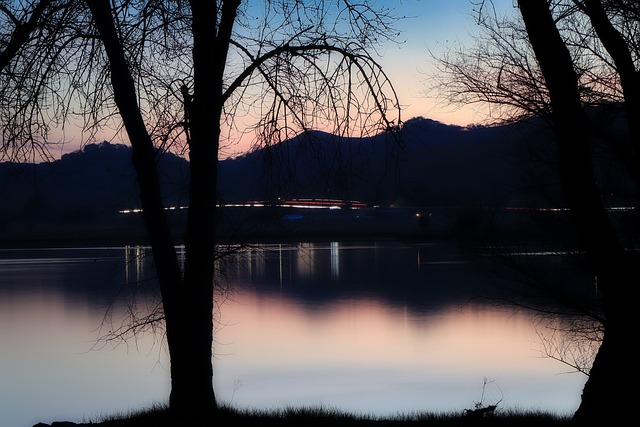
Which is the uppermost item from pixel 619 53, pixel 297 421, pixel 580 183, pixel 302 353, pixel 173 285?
pixel 619 53

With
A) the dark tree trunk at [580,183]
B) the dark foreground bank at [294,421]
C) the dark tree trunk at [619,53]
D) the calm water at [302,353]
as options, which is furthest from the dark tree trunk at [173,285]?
the dark tree trunk at [619,53]

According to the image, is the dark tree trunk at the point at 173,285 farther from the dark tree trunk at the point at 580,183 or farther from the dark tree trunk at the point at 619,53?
the dark tree trunk at the point at 619,53

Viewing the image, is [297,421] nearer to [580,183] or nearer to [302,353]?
[580,183]

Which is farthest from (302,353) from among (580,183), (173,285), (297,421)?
(580,183)

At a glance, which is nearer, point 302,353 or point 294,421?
point 294,421

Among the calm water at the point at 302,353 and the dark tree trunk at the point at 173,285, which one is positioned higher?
the dark tree trunk at the point at 173,285

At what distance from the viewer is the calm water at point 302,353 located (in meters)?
13.7

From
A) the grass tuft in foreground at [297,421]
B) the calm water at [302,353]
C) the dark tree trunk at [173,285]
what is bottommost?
the calm water at [302,353]

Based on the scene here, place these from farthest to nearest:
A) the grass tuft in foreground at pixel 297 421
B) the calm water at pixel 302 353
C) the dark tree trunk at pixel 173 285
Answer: the calm water at pixel 302 353 → the dark tree trunk at pixel 173 285 → the grass tuft in foreground at pixel 297 421

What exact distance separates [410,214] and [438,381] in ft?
331

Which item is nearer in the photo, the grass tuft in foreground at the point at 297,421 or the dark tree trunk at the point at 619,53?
the dark tree trunk at the point at 619,53

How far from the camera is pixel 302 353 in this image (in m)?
18.6

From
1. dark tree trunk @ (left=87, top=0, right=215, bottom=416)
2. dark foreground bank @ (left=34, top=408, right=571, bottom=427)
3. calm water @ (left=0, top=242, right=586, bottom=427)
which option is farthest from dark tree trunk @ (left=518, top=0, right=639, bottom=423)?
calm water @ (left=0, top=242, right=586, bottom=427)

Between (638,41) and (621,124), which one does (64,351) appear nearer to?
(621,124)
